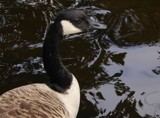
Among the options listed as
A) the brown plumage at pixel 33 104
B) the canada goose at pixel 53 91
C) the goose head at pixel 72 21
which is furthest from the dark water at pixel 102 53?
the goose head at pixel 72 21

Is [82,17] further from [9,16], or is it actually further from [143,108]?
[9,16]

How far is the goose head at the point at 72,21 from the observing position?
3.81 m

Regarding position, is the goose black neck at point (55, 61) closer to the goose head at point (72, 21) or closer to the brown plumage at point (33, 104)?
the goose head at point (72, 21)

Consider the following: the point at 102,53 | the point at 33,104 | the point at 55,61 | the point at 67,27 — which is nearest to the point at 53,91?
the point at 55,61

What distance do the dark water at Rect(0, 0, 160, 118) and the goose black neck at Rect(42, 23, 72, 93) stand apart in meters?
0.44

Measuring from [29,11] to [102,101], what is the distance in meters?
2.02

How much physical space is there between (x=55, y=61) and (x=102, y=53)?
1.17 meters

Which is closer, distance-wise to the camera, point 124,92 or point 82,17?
point 82,17

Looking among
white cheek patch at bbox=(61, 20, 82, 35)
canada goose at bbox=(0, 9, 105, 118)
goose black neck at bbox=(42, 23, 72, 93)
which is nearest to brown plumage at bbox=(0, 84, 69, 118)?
canada goose at bbox=(0, 9, 105, 118)

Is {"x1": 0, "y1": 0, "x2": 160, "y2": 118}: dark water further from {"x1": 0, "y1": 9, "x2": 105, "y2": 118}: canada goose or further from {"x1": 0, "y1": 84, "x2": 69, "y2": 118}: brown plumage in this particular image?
{"x1": 0, "y1": 84, "x2": 69, "y2": 118}: brown plumage

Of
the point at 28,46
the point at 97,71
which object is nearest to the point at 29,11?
the point at 28,46

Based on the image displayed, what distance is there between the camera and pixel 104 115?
4.22 meters

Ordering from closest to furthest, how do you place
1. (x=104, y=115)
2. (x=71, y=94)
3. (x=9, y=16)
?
(x=71, y=94), (x=104, y=115), (x=9, y=16)

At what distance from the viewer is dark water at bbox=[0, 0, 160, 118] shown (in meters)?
4.39
